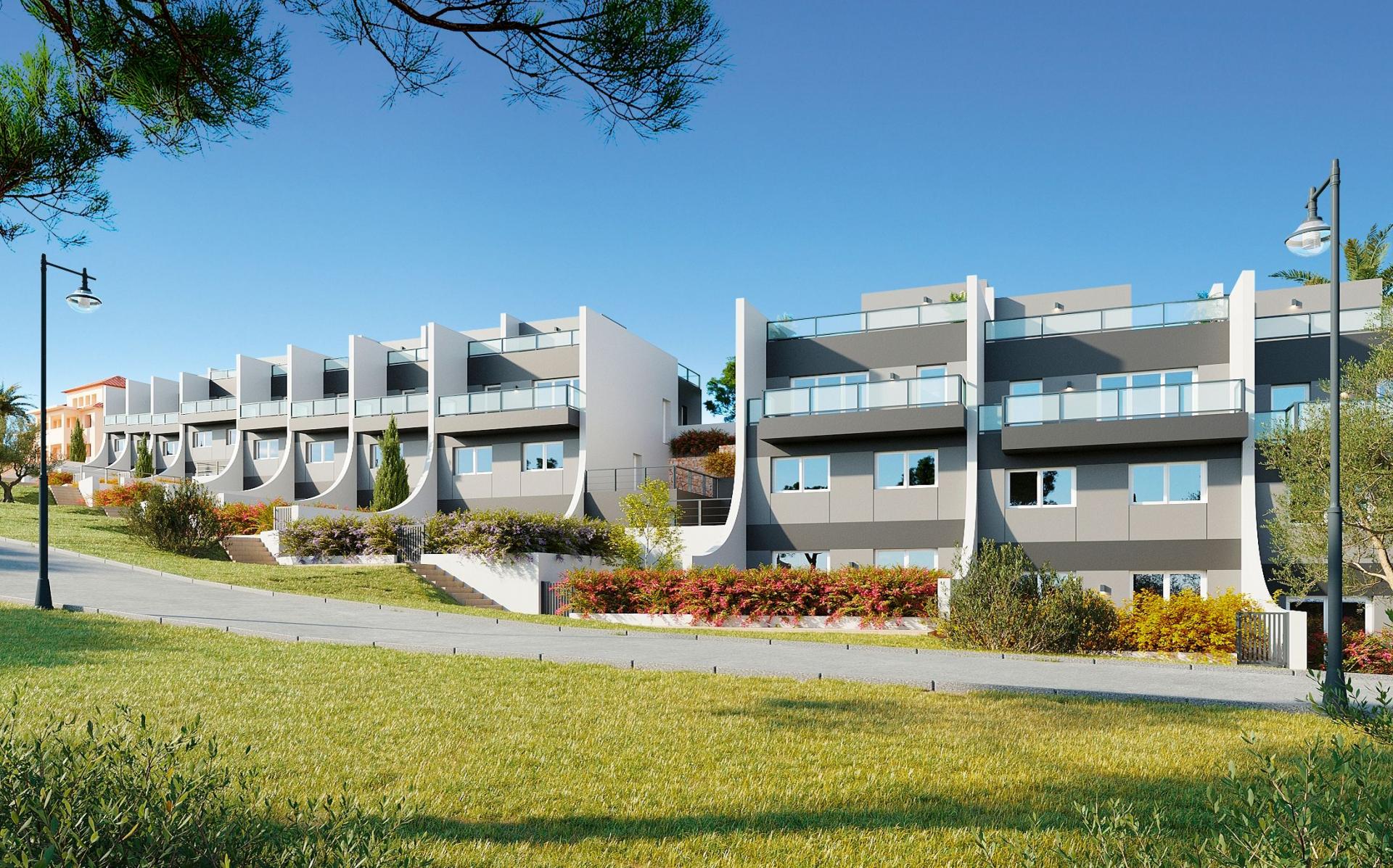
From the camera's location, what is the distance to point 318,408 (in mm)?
40375

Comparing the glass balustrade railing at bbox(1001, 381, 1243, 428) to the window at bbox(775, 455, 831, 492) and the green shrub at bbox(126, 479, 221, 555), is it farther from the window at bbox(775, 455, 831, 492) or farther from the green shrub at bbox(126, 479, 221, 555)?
the green shrub at bbox(126, 479, 221, 555)

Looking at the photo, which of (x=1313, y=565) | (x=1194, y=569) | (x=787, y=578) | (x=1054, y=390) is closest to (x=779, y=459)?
(x=787, y=578)

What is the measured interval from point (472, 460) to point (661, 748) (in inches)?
1162

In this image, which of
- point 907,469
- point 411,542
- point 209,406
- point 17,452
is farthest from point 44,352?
point 17,452

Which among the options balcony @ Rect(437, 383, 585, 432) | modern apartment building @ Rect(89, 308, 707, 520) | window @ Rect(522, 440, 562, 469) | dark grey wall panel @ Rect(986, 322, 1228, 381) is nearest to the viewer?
dark grey wall panel @ Rect(986, 322, 1228, 381)

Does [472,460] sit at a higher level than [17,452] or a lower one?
lower

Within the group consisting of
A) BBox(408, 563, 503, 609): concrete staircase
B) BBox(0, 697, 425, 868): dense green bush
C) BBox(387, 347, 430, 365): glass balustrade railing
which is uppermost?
BBox(387, 347, 430, 365): glass balustrade railing

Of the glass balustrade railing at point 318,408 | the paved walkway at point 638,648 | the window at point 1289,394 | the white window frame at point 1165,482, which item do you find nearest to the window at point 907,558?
the white window frame at point 1165,482

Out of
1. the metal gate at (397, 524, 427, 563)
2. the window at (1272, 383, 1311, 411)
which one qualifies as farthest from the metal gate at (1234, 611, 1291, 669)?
the metal gate at (397, 524, 427, 563)

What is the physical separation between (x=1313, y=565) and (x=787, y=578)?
11586mm

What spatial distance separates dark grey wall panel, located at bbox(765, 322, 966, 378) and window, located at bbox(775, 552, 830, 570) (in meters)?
6.12

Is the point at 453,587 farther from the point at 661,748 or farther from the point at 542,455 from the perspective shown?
the point at 661,748

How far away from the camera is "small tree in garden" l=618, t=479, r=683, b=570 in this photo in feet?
88.8

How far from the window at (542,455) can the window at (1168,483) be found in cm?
1990
